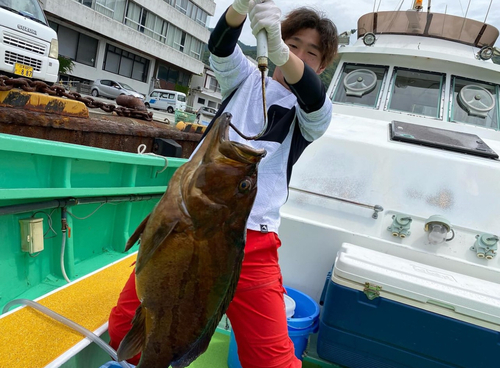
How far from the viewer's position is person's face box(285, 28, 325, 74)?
211 centimetres

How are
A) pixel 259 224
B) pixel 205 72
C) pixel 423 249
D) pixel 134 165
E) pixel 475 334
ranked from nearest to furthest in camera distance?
pixel 259 224 < pixel 475 334 < pixel 423 249 < pixel 134 165 < pixel 205 72

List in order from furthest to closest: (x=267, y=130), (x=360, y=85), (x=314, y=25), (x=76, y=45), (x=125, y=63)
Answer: (x=125, y=63)
(x=76, y=45)
(x=360, y=85)
(x=314, y=25)
(x=267, y=130)

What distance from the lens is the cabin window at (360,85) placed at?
5.46m

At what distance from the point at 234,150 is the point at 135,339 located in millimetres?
961

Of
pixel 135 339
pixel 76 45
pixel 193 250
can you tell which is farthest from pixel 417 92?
pixel 76 45

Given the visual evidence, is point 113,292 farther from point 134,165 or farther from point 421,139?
point 421,139

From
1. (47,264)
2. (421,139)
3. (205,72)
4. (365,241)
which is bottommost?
(47,264)

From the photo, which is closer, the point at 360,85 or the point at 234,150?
the point at 234,150

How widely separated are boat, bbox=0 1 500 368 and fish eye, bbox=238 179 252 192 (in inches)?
54.6

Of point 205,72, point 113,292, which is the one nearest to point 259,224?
point 113,292

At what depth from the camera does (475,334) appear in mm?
2312

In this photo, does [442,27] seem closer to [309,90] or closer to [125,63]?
[309,90]

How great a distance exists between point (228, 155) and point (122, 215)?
2833 millimetres

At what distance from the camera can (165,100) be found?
30.2 m
